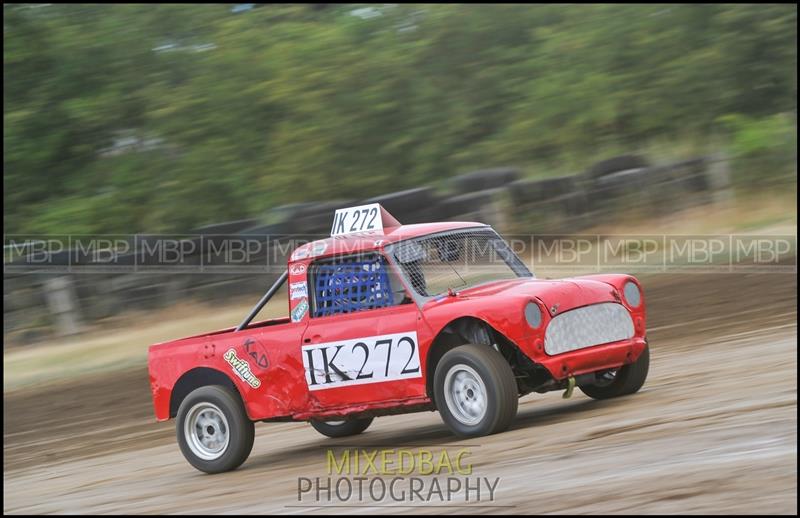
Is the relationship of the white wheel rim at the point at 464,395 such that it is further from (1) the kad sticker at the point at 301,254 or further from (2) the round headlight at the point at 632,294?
(1) the kad sticker at the point at 301,254

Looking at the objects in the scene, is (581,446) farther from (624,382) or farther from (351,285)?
(351,285)

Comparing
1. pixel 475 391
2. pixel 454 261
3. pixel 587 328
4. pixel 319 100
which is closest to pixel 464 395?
pixel 475 391

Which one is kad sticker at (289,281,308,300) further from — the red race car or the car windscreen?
the car windscreen

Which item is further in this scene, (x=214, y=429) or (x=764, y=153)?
(x=764, y=153)

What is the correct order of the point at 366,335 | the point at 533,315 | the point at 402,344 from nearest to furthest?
the point at 533,315, the point at 402,344, the point at 366,335

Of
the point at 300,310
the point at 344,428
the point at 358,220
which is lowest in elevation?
the point at 344,428

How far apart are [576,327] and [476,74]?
54.3 ft

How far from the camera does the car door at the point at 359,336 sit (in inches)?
282

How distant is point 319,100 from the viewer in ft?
70.9

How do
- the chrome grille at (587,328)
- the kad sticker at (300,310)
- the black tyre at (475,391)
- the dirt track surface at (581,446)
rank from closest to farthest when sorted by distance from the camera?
the dirt track surface at (581,446) < the black tyre at (475,391) < the chrome grille at (587,328) < the kad sticker at (300,310)

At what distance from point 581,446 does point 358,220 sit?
2.57 meters

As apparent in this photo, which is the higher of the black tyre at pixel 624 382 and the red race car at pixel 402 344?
the red race car at pixel 402 344

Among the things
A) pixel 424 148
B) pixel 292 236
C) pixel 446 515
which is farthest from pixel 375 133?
pixel 446 515

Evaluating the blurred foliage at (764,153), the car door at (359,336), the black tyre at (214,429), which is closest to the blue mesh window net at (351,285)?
the car door at (359,336)
